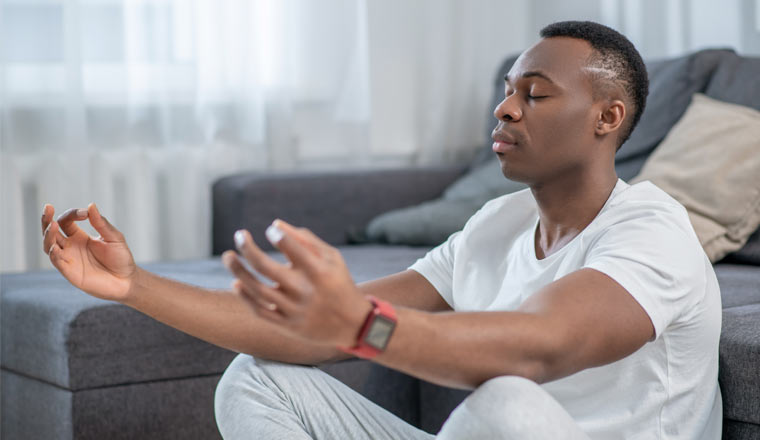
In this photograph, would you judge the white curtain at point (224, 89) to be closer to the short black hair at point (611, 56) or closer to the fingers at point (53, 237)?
the fingers at point (53, 237)

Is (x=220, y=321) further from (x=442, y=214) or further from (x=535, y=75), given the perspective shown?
(x=442, y=214)

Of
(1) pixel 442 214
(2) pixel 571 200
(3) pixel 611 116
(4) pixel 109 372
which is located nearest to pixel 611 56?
(3) pixel 611 116

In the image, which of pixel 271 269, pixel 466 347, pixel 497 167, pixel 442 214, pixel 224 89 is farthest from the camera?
pixel 224 89

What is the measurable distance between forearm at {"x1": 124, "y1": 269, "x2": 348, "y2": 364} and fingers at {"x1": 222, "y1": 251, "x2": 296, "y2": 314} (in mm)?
448

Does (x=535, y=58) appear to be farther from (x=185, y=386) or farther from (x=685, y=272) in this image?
(x=185, y=386)

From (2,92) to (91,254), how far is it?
1.34 meters

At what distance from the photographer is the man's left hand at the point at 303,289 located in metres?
0.82

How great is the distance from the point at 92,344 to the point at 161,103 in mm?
1120

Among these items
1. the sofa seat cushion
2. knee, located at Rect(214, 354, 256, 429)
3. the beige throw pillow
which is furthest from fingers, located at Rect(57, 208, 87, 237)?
the beige throw pillow

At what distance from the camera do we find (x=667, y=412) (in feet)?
3.74

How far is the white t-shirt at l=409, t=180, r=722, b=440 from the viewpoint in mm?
1039

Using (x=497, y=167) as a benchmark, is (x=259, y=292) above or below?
above

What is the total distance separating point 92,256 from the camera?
4.09 feet

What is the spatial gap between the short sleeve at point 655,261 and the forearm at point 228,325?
0.40 m
